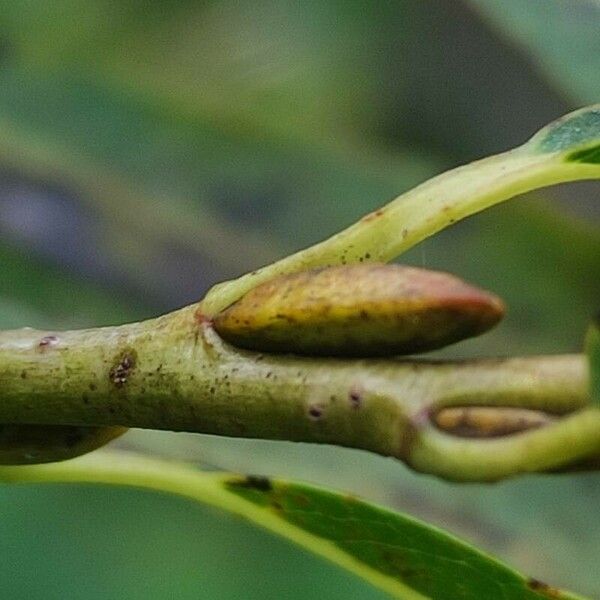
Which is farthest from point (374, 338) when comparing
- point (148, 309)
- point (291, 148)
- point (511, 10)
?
point (291, 148)

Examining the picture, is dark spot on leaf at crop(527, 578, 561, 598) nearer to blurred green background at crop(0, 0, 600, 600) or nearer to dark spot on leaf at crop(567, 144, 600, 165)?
dark spot on leaf at crop(567, 144, 600, 165)

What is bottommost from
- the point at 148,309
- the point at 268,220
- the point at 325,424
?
the point at 325,424

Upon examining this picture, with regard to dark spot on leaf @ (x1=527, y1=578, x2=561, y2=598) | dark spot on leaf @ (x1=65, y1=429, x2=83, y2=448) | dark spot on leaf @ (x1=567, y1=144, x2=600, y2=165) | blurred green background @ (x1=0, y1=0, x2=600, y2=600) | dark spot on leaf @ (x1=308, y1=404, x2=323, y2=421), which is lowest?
dark spot on leaf @ (x1=527, y1=578, x2=561, y2=598)

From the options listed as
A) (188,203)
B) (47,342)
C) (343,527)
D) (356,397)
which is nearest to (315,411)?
(356,397)

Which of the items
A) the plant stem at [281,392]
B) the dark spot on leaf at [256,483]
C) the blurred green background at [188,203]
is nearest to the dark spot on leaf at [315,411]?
the plant stem at [281,392]

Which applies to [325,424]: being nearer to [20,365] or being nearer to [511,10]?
[20,365]

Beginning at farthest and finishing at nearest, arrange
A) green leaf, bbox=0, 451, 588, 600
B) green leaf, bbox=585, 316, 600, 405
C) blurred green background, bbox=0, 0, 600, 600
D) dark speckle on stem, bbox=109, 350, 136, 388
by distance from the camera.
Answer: blurred green background, bbox=0, 0, 600, 600
green leaf, bbox=0, 451, 588, 600
dark speckle on stem, bbox=109, 350, 136, 388
green leaf, bbox=585, 316, 600, 405

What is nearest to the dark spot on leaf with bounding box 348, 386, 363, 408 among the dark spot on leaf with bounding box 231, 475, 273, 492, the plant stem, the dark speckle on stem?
the plant stem
